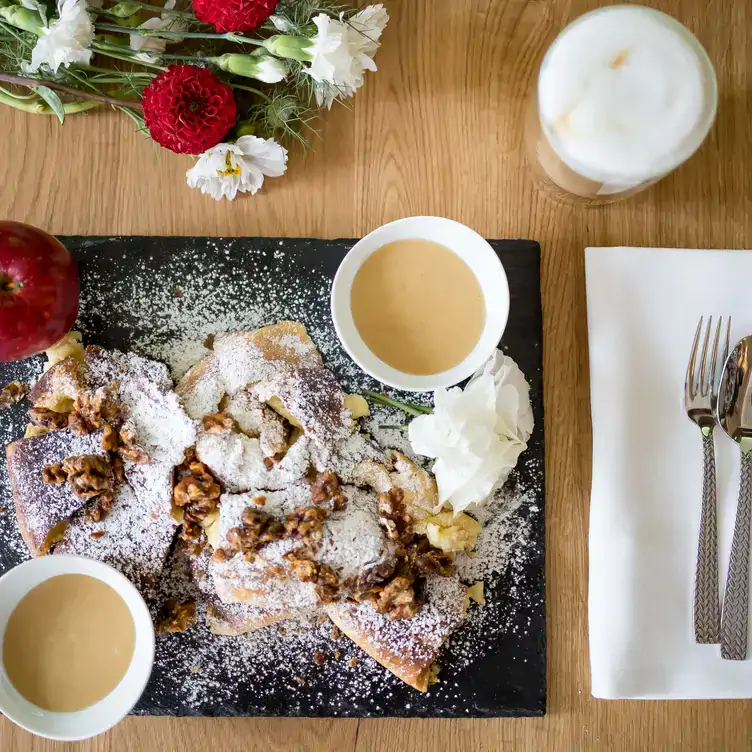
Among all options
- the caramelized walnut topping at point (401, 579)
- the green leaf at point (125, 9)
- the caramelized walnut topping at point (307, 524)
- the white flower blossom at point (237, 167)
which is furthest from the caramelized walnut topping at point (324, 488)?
the green leaf at point (125, 9)

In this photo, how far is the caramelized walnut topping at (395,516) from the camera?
1075 millimetres

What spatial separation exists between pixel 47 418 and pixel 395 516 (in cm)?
57

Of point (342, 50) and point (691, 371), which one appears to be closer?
point (342, 50)

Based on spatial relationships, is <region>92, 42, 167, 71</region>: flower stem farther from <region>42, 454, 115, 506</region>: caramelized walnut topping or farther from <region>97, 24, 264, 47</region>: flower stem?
<region>42, 454, 115, 506</region>: caramelized walnut topping

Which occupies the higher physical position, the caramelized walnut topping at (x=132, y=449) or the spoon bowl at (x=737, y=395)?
the spoon bowl at (x=737, y=395)

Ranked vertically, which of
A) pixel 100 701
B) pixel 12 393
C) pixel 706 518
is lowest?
pixel 100 701

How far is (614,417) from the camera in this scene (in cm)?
→ 113

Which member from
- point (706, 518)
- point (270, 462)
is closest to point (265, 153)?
point (270, 462)

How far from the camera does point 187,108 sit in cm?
102

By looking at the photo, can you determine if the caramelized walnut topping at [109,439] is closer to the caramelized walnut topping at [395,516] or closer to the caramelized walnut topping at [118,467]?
the caramelized walnut topping at [118,467]

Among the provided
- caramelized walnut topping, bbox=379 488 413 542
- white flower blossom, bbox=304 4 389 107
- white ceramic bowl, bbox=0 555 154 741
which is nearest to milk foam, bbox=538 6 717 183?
white flower blossom, bbox=304 4 389 107

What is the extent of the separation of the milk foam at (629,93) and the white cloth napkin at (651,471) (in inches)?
7.6

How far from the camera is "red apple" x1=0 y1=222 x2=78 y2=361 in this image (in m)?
1.00

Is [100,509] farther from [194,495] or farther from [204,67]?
[204,67]
